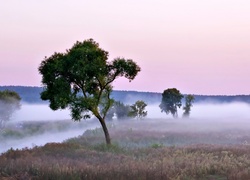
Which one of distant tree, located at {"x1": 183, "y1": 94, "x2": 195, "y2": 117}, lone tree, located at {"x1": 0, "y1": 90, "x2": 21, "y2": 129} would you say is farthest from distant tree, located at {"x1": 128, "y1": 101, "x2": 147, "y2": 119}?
lone tree, located at {"x1": 0, "y1": 90, "x2": 21, "y2": 129}

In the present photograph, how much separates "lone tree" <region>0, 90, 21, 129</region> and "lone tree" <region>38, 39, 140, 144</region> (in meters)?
55.4

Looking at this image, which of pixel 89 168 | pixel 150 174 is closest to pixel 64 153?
pixel 89 168

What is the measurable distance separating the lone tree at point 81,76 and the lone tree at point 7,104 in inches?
2180

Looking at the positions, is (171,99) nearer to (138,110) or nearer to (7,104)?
(138,110)

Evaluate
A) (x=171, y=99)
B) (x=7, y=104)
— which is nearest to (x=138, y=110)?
(x=171, y=99)

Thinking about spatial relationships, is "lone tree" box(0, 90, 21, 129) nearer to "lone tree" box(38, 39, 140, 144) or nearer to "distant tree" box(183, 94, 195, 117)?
"distant tree" box(183, 94, 195, 117)

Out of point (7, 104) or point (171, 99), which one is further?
point (171, 99)

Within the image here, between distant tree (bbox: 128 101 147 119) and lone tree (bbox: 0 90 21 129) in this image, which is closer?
lone tree (bbox: 0 90 21 129)

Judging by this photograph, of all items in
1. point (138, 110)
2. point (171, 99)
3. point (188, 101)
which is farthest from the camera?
point (188, 101)

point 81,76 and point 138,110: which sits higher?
point 81,76

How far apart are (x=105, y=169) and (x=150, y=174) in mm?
1942

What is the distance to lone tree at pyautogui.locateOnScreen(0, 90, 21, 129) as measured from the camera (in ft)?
287

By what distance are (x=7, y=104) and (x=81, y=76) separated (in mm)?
59343

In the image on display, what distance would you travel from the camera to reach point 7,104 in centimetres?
8838
